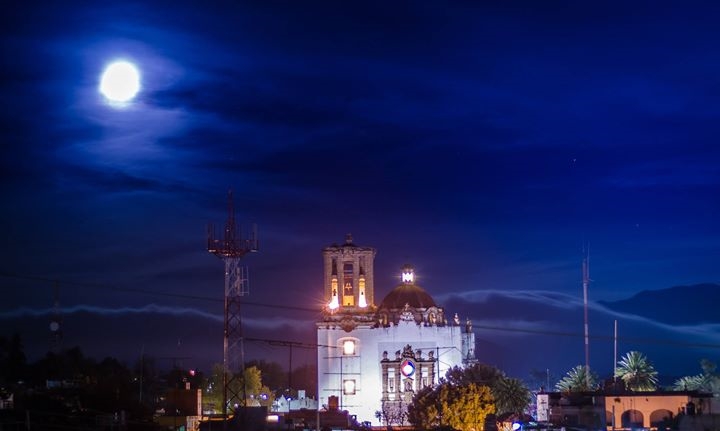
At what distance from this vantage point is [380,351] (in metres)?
136

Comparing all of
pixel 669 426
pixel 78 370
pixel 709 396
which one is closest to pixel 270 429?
pixel 669 426

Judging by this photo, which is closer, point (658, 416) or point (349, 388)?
point (658, 416)

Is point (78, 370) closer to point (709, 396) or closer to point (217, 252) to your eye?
point (217, 252)

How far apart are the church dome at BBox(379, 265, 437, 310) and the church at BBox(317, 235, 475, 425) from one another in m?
0.13

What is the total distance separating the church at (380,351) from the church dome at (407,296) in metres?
0.13

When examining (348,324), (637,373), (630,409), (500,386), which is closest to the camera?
(630,409)

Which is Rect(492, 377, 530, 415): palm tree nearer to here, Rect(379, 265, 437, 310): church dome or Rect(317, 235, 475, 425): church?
Rect(317, 235, 475, 425): church

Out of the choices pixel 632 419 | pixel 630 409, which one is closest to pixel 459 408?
pixel 630 409

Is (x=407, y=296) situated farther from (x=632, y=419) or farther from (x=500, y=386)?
(x=632, y=419)

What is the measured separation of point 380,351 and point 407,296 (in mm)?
8950

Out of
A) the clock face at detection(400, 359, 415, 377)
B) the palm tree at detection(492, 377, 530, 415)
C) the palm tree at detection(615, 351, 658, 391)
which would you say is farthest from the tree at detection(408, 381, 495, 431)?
the palm tree at detection(615, 351, 658, 391)

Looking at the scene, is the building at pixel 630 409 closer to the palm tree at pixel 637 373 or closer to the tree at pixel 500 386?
the tree at pixel 500 386

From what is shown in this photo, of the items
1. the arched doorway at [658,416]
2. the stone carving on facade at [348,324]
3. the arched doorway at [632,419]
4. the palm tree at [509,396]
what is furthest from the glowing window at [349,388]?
the arched doorway at [658,416]

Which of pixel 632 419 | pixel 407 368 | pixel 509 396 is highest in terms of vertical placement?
pixel 407 368
